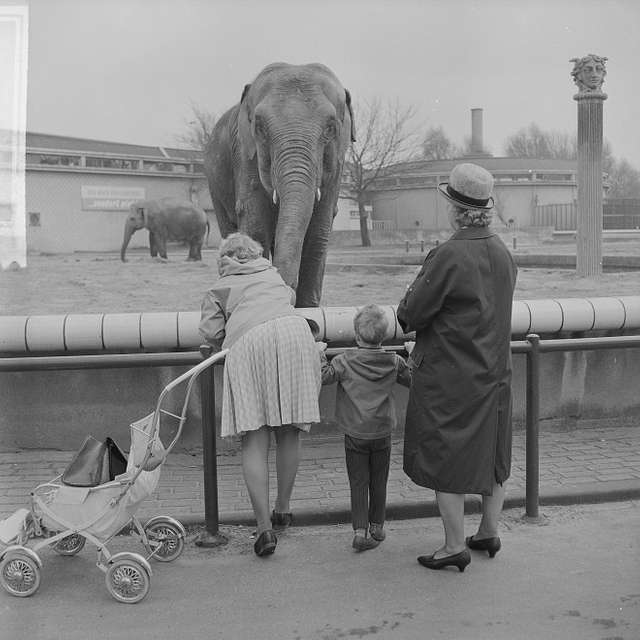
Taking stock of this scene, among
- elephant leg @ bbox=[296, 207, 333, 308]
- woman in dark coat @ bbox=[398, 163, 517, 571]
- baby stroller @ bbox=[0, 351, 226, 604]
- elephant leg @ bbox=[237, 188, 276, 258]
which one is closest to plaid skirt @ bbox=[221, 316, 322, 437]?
baby stroller @ bbox=[0, 351, 226, 604]

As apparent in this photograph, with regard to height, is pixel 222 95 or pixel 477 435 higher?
pixel 222 95

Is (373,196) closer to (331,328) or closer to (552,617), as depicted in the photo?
(331,328)

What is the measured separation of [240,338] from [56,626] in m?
1.34

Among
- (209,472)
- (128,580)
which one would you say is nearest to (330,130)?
(209,472)

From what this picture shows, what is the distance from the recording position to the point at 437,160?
7.64 m

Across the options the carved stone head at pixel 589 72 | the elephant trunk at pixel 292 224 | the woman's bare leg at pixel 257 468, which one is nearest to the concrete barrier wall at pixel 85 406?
the elephant trunk at pixel 292 224

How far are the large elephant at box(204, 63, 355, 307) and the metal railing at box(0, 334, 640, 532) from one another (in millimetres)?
1715

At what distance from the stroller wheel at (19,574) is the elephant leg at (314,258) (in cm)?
369

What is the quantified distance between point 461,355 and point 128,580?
156 cm

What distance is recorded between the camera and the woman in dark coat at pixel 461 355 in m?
3.63

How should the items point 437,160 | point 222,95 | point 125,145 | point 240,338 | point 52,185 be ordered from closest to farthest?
1. point 240,338
2. point 52,185
3. point 125,145
4. point 222,95
5. point 437,160

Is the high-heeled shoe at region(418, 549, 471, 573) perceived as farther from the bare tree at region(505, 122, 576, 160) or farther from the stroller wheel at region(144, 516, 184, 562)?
the bare tree at region(505, 122, 576, 160)

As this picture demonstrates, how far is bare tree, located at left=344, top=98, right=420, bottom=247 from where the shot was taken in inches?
292

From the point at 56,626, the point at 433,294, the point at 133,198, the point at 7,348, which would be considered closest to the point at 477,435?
the point at 433,294
